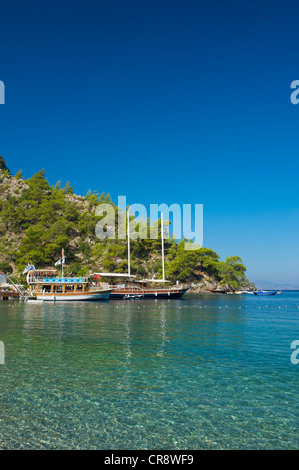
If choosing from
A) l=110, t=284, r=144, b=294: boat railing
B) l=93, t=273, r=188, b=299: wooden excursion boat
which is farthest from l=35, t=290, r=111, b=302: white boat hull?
l=110, t=284, r=144, b=294: boat railing

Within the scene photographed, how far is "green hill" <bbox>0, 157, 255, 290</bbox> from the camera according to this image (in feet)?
340

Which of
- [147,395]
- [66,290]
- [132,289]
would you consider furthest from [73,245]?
[147,395]

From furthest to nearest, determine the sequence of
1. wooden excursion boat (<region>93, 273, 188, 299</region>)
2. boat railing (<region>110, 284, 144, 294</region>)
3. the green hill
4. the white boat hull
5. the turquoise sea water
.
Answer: the green hill → boat railing (<region>110, 284, 144, 294</region>) → wooden excursion boat (<region>93, 273, 188, 299</region>) → the white boat hull → the turquoise sea water

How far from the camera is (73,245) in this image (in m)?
116

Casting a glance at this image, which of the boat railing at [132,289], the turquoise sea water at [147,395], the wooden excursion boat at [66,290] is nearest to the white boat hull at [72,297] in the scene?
the wooden excursion boat at [66,290]

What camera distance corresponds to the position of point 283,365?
1499cm

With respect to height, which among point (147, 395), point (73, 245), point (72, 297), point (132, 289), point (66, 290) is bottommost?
point (72, 297)

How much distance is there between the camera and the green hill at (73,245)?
104 metres

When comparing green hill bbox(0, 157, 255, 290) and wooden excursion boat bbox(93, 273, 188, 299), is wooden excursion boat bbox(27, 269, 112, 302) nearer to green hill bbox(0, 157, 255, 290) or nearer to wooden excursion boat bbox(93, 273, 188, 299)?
wooden excursion boat bbox(93, 273, 188, 299)

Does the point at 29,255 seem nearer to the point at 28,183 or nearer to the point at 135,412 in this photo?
the point at 28,183

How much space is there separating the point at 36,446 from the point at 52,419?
4.57 ft

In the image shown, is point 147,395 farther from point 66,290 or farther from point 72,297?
point 66,290

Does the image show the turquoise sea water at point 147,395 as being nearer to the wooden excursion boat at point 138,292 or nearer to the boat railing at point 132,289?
the wooden excursion boat at point 138,292
